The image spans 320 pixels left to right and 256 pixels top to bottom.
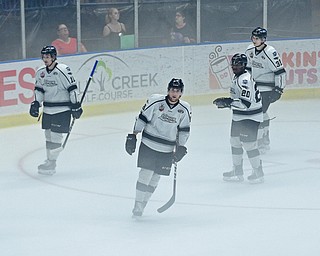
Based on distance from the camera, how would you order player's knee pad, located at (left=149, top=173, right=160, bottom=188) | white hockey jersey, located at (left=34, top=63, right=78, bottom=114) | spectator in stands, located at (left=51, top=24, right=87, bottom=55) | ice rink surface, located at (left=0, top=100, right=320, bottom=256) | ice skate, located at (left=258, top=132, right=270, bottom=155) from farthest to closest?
1. spectator in stands, located at (left=51, top=24, right=87, bottom=55)
2. ice skate, located at (left=258, top=132, right=270, bottom=155)
3. white hockey jersey, located at (left=34, top=63, right=78, bottom=114)
4. player's knee pad, located at (left=149, top=173, right=160, bottom=188)
5. ice rink surface, located at (left=0, top=100, right=320, bottom=256)

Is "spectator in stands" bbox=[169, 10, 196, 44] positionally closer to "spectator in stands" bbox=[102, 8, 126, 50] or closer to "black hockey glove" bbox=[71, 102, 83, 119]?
"spectator in stands" bbox=[102, 8, 126, 50]

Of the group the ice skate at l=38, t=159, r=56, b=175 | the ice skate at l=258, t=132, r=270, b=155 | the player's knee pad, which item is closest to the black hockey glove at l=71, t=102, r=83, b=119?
the ice skate at l=38, t=159, r=56, b=175

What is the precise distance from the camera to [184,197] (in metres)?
8.28

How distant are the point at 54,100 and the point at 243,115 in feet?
5.45

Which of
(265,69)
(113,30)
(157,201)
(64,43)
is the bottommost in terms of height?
(157,201)

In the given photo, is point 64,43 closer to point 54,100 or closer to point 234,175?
point 54,100

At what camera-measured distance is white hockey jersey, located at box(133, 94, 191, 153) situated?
733 centimetres

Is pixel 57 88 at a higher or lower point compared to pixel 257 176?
higher

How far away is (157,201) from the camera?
8.13 metres

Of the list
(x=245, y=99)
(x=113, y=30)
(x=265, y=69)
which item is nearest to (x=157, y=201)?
(x=245, y=99)

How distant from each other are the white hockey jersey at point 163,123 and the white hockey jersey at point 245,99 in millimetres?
1190

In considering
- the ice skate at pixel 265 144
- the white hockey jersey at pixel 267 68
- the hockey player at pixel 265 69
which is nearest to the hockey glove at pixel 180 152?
the hockey player at pixel 265 69

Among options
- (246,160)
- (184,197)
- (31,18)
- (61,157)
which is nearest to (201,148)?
(246,160)

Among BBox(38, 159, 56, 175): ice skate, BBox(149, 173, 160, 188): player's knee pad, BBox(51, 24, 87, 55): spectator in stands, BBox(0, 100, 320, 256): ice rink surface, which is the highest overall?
BBox(51, 24, 87, 55): spectator in stands
